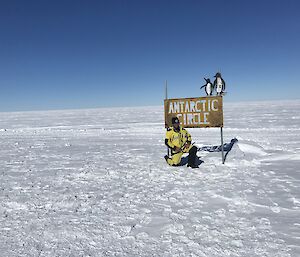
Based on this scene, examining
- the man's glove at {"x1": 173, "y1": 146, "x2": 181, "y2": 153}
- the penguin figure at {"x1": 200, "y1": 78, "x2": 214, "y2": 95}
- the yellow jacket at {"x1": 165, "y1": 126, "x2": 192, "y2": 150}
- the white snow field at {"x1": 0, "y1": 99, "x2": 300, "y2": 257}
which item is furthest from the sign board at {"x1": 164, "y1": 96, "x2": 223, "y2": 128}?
the white snow field at {"x1": 0, "y1": 99, "x2": 300, "y2": 257}

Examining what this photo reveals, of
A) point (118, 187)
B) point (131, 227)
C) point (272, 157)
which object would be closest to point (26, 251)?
point (131, 227)

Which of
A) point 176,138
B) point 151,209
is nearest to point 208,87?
point 176,138

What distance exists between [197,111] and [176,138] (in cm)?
103

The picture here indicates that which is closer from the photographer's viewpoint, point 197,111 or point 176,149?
point 176,149

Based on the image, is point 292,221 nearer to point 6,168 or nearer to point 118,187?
point 118,187

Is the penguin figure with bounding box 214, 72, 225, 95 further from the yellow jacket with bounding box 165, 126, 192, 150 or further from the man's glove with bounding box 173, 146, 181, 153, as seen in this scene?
the man's glove with bounding box 173, 146, 181, 153

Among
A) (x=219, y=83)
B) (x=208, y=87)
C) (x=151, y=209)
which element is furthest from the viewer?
(x=208, y=87)

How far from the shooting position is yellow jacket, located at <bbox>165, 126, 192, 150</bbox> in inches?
263

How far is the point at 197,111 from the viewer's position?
716cm

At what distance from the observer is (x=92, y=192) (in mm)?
4953

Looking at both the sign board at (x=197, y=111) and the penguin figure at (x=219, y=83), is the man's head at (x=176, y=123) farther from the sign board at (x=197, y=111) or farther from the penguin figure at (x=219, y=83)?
the penguin figure at (x=219, y=83)

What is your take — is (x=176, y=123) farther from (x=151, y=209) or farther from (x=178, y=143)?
(x=151, y=209)

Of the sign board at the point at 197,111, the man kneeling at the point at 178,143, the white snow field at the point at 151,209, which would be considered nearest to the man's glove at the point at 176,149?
the man kneeling at the point at 178,143

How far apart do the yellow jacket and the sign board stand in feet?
1.75
